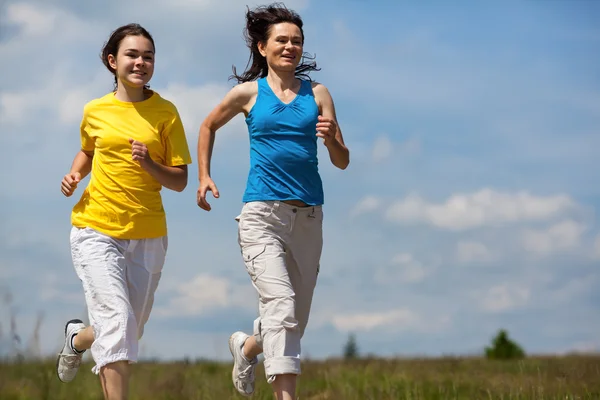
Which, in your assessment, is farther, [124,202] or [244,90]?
[244,90]

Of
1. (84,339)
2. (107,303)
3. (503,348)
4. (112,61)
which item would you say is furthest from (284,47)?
(503,348)

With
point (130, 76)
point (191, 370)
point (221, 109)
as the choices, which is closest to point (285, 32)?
point (221, 109)

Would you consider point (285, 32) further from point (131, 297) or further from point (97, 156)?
point (131, 297)

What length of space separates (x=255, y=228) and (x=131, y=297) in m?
0.99

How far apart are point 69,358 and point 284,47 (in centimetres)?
295

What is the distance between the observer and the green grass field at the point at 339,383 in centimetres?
677

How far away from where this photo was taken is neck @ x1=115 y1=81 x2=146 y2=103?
6.32 meters

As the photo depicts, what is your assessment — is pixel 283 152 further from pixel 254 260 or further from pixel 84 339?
pixel 84 339

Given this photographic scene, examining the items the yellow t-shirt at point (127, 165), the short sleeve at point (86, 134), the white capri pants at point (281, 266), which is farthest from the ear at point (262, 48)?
the short sleeve at point (86, 134)

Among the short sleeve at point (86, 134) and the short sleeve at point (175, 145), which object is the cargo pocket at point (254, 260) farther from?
the short sleeve at point (86, 134)

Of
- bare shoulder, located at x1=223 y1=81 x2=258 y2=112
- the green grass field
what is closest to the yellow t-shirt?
bare shoulder, located at x1=223 y1=81 x2=258 y2=112

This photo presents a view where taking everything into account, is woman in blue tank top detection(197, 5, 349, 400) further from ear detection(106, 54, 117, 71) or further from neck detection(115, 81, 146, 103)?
ear detection(106, 54, 117, 71)

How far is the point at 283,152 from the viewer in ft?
20.2

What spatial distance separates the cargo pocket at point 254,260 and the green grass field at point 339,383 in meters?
1.42
